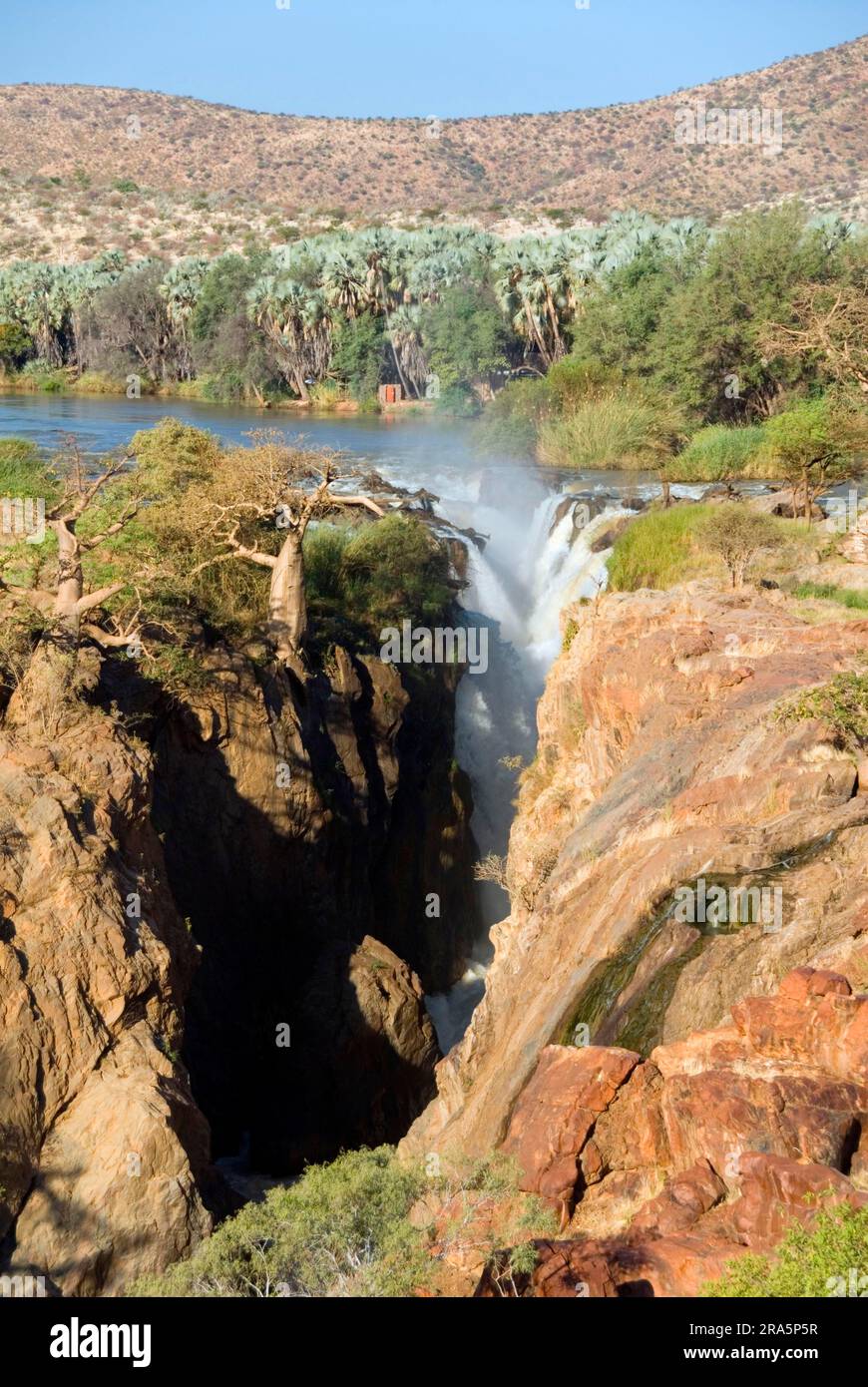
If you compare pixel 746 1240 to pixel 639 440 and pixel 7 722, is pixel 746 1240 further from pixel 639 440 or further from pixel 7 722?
pixel 639 440

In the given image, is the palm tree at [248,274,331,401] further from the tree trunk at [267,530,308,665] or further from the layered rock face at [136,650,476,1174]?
the layered rock face at [136,650,476,1174]

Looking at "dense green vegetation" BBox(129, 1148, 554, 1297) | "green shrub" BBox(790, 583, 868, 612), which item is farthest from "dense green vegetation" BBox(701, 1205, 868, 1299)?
"green shrub" BBox(790, 583, 868, 612)

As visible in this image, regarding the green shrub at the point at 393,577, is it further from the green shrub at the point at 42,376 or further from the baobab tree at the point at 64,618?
the green shrub at the point at 42,376

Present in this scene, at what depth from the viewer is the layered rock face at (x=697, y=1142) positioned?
6754mm

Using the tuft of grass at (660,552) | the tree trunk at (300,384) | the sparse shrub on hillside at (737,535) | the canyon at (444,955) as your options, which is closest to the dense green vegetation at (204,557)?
the canyon at (444,955)

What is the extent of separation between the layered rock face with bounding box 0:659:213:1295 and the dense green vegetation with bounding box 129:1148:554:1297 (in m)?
0.68

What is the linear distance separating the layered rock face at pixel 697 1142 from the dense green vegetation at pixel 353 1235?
0.32 meters

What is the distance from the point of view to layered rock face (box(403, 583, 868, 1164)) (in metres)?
9.25

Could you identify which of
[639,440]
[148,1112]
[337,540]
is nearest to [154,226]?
[639,440]

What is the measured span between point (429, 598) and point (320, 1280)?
836 inches

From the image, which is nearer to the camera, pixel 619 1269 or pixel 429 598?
pixel 619 1269

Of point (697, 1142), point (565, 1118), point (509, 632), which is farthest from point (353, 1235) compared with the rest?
point (509, 632)

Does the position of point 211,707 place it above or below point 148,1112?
above

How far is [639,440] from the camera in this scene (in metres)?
40.9
